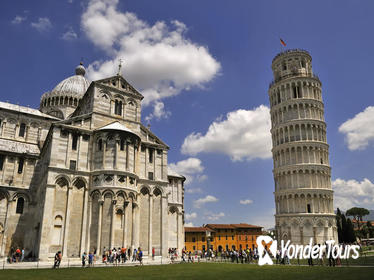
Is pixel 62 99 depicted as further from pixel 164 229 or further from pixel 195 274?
pixel 195 274

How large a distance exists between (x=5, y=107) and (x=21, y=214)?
17806 mm

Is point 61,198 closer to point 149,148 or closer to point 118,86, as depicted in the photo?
point 149,148

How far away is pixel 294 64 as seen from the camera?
6519cm

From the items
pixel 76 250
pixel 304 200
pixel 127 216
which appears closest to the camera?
pixel 76 250

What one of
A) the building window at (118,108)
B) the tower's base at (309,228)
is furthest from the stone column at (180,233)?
the tower's base at (309,228)

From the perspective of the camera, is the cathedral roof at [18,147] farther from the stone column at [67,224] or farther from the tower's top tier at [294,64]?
the tower's top tier at [294,64]

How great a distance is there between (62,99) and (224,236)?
59.1 metres

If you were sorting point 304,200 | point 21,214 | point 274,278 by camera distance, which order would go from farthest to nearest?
point 304,200, point 21,214, point 274,278

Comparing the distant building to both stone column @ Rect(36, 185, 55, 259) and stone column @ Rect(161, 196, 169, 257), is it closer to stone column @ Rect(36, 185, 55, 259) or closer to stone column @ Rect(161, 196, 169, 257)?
stone column @ Rect(161, 196, 169, 257)

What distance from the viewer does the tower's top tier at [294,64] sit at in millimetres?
64812

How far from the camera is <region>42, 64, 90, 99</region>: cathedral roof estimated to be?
55219 mm

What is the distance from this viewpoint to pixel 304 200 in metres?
56.4

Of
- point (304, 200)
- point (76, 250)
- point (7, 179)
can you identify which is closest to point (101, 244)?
point (76, 250)

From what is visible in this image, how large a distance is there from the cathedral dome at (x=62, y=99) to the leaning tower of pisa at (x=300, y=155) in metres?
40.6
